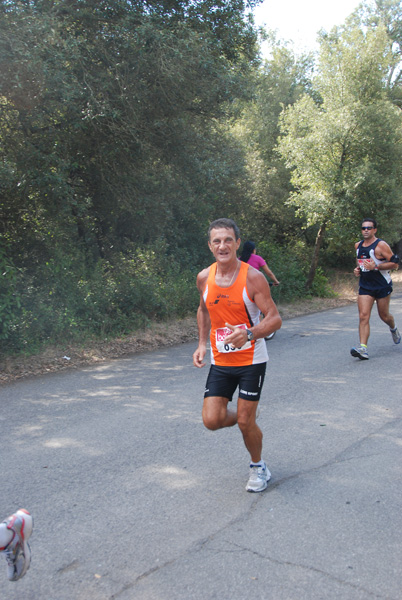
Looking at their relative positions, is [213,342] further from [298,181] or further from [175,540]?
[298,181]

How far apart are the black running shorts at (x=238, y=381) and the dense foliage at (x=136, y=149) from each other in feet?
16.8

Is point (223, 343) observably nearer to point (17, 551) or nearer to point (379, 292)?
point (17, 551)

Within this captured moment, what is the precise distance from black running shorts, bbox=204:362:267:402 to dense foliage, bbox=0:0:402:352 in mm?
5116

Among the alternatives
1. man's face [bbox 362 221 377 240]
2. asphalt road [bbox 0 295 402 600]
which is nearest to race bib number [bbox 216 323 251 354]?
asphalt road [bbox 0 295 402 600]

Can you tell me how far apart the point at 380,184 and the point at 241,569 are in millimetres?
15690

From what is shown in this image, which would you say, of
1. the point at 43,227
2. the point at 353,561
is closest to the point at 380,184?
the point at 43,227

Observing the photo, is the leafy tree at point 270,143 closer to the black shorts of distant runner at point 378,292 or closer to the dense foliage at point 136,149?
the dense foliage at point 136,149

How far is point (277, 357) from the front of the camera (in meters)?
9.06

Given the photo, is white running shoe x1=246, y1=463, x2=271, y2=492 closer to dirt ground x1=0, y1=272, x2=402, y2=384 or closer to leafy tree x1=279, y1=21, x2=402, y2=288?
dirt ground x1=0, y1=272, x2=402, y2=384

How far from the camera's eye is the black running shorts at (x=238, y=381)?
4.18 meters

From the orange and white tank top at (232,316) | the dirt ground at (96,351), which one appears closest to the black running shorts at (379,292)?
the dirt ground at (96,351)

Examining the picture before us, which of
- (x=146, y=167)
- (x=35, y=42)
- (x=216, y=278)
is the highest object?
(x=35, y=42)

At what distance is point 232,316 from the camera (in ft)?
13.6

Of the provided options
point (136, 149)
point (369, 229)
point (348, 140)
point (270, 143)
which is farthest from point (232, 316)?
point (270, 143)
